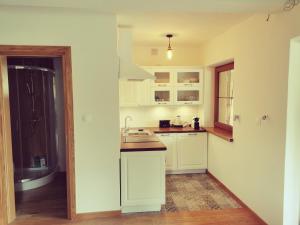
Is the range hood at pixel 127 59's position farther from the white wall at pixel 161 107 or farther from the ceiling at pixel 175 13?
the white wall at pixel 161 107

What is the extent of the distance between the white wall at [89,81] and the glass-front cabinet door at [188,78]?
6.85 ft

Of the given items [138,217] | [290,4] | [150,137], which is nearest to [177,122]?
[150,137]

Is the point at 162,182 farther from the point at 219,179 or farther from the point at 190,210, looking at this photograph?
the point at 219,179

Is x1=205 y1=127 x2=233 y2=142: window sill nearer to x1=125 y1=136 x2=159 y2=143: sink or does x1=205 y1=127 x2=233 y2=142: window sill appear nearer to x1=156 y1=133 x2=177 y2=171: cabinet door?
x1=156 y1=133 x2=177 y2=171: cabinet door

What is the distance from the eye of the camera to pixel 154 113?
4945 mm

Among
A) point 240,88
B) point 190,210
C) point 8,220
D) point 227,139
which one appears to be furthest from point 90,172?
point 240,88

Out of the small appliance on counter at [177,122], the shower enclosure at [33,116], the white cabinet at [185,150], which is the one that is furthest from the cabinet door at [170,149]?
the shower enclosure at [33,116]

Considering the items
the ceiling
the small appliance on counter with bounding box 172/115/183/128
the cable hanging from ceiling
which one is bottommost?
the small appliance on counter with bounding box 172/115/183/128

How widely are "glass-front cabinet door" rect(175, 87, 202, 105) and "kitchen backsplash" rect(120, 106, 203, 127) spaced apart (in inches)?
11.2

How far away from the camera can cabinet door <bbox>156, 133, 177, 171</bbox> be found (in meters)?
4.35

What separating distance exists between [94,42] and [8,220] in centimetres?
240

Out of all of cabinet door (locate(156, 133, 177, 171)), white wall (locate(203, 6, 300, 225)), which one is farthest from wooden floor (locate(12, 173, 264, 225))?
cabinet door (locate(156, 133, 177, 171))

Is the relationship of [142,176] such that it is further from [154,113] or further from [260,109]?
[154,113]

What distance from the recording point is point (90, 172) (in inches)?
112
